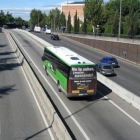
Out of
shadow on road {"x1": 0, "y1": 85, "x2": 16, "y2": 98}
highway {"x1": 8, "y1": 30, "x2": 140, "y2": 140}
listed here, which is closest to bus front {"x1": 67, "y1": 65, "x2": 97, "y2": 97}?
highway {"x1": 8, "y1": 30, "x2": 140, "y2": 140}

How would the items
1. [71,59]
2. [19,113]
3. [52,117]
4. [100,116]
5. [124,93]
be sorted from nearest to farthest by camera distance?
[52,117], [19,113], [100,116], [71,59], [124,93]

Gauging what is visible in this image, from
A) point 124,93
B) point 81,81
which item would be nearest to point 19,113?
point 81,81

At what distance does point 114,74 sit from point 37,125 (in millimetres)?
20288

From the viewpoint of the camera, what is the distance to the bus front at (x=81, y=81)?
64.8ft

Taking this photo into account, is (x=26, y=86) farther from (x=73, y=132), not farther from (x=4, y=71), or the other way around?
(x=73, y=132)

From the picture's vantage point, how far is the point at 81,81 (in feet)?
65.3

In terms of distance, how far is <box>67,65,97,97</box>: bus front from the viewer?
1977cm

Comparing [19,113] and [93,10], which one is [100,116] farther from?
[93,10]

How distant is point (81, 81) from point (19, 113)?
5065 millimetres

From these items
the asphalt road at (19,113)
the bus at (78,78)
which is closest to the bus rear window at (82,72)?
the bus at (78,78)

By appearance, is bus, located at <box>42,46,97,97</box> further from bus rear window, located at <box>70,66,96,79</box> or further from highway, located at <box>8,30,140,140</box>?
highway, located at <box>8,30,140,140</box>

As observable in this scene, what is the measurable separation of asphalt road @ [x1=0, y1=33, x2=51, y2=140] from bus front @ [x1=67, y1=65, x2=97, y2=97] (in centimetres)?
278

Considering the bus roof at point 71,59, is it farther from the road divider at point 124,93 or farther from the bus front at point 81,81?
the road divider at point 124,93

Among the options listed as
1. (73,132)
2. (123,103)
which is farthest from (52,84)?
(73,132)
